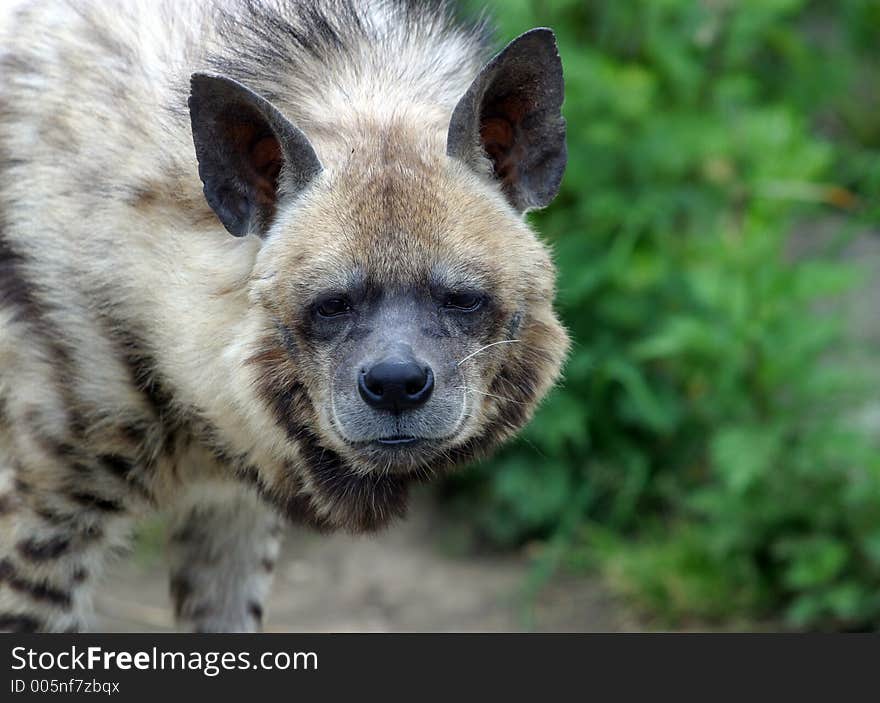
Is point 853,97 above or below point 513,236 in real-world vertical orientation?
above

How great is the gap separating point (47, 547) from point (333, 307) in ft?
3.69

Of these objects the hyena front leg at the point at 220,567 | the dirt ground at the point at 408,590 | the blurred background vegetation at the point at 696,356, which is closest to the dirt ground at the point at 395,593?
the dirt ground at the point at 408,590

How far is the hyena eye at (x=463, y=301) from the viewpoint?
328cm

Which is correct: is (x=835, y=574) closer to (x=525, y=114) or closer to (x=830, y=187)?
(x=830, y=187)

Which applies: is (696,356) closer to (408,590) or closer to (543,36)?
(408,590)

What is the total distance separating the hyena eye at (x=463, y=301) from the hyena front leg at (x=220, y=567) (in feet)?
4.86

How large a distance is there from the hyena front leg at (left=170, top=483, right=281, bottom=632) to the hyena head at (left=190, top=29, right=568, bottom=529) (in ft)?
3.31

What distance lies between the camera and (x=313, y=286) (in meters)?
3.23

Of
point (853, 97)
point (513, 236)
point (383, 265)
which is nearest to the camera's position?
point (383, 265)

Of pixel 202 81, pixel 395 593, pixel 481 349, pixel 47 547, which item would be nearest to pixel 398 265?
pixel 481 349

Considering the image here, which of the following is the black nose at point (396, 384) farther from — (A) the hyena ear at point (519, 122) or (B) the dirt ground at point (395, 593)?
(B) the dirt ground at point (395, 593)

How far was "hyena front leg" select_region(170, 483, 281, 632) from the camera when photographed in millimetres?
4512
